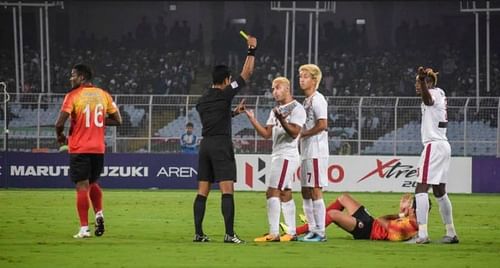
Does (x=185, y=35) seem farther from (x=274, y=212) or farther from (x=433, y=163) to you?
(x=274, y=212)

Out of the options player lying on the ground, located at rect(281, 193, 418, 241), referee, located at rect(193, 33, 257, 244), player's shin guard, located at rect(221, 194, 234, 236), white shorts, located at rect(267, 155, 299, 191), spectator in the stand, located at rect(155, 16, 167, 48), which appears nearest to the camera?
player's shin guard, located at rect(221, 194, 234, 236)

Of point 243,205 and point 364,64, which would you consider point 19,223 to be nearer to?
point 243,205

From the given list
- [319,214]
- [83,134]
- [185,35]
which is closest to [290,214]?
[319,214]

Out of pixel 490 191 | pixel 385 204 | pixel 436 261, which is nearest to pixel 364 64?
pixel 490 191

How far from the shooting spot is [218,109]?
1408 centimetres

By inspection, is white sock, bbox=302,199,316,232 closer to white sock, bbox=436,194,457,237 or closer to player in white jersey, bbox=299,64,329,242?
player in white jersey, bbox=299,64,329,242

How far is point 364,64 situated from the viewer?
48.2 m

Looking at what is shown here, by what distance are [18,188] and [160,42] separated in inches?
834

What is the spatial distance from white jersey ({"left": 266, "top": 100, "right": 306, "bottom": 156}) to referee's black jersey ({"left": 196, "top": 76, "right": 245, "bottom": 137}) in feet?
2.04

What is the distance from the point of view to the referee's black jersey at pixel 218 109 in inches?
553

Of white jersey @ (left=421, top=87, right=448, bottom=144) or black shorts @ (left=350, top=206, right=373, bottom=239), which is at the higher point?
white jersey @ (left=421, top=87, right=448, bottom=144)

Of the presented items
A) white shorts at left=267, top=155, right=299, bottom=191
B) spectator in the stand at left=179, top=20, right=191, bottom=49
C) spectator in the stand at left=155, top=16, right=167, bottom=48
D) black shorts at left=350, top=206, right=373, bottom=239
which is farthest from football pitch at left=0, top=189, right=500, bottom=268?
spectator in the stand at left=155, top=16, right=167, bottom=48

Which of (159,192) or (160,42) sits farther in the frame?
(160,42)

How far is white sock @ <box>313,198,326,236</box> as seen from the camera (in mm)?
14359
